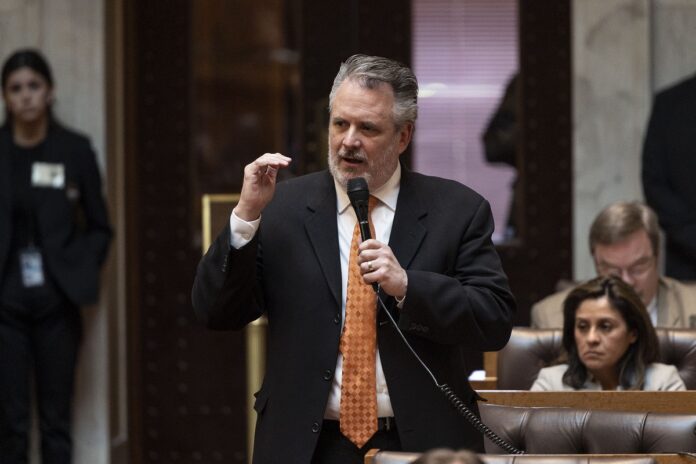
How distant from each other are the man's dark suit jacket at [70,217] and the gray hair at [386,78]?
3949mm

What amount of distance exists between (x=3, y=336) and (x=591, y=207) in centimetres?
323

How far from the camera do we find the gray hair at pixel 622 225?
6348 millimetres

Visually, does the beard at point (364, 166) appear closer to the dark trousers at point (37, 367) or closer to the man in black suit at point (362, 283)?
the man in black suit at point (362, 283)

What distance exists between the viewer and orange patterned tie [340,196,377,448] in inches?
138

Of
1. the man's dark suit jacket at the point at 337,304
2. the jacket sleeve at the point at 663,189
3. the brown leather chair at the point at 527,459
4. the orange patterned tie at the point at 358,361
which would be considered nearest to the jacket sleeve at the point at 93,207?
the jacket sleeve at the point at 663,189

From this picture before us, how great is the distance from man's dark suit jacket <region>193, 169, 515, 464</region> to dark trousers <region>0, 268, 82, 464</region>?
12.6ft

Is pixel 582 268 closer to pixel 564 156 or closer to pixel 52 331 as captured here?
pixel 564 156

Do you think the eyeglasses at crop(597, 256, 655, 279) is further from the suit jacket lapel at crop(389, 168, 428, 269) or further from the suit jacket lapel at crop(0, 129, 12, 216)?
the suit jacket lapel at crop(0, 129, 12, 216)

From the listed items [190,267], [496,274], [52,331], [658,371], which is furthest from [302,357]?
[190,267]

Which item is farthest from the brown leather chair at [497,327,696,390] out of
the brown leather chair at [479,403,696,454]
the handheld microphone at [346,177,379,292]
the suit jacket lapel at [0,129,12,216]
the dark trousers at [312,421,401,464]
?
the suit jacket lapel at [0,129,12,216]

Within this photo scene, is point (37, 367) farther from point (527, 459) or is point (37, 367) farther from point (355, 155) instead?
point (527, 459)

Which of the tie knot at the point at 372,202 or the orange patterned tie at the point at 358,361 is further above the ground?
the tie knot at the point at 372,202

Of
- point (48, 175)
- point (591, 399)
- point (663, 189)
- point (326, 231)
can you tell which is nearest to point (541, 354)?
point (591, 399)

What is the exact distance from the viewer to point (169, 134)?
8.05 meters
